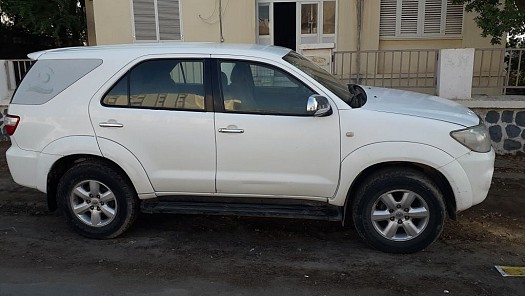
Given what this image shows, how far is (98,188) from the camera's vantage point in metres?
4.15

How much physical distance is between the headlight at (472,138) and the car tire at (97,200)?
301cm

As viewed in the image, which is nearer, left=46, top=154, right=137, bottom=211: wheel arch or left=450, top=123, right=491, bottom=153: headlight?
left=450, top=123, right=491, bottom=153: headlight

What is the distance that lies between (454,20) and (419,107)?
699 cm

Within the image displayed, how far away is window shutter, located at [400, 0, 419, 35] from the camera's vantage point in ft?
32.3

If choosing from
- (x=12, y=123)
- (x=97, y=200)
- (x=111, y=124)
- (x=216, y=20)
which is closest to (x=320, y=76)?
(x=111, y=124)

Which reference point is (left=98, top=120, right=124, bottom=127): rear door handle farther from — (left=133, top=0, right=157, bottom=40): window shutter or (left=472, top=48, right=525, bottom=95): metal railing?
(left=133, top=0, right=157, bottom=40): window shutter

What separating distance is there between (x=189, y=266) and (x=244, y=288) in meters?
0.62

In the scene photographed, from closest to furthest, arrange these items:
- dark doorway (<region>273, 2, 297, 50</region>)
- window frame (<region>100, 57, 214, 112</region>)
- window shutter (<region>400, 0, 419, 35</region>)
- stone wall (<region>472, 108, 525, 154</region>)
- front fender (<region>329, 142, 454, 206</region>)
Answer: front fender (<region>329, 142, 454, 206</region>) → window frame (<region>100, 57, 214, 112</region>) → stone wall (<region>472, 108, 525, 154</region>) → window shutter (<region>400, 0, 419, 35</region>) → dark doorway (<region>273, 2, 297, 50</region>)

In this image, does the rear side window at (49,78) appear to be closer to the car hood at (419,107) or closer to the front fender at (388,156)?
the front fender at (388,156)

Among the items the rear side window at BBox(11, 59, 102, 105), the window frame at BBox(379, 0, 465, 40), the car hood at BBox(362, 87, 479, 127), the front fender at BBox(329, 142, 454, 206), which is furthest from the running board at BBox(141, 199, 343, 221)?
the window frame at BBox(379, 0, 465, 40)

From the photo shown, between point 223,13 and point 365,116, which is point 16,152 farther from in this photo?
point 223,13

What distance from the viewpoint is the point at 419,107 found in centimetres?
391

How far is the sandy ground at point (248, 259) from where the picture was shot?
11.2 feet

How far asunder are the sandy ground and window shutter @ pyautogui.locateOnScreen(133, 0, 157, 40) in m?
6.36
